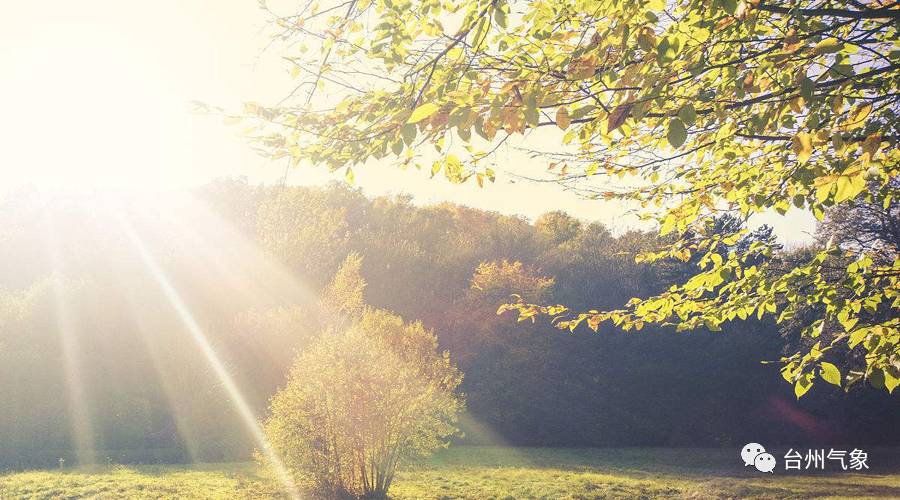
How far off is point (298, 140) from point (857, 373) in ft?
14.7

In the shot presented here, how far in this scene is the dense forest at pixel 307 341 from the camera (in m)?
25.2

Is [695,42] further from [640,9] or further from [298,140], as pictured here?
[298,140]

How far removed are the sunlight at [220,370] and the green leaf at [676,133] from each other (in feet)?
46.0

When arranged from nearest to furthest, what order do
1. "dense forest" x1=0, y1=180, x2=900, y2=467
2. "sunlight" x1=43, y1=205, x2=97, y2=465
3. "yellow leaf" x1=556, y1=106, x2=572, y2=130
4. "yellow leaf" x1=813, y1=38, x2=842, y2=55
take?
1. "yellow leaf" x1=556, y1=106, x2=572, y2=130
2. "yellow leaf" x1=813, y1=38, x2=842, y2=55
3. "sunlight" x1=43, y1=205, x2=97, y2=465
4. "dense forest" x1=0, y1=180, x2=900, y2=467

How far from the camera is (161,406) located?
86.6ft

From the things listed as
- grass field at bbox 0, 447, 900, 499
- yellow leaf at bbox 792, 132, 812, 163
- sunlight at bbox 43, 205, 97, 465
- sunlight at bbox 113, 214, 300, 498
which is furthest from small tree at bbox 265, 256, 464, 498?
yellow leaf at bbox 792, 132, 812, 163

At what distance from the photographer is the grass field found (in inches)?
598

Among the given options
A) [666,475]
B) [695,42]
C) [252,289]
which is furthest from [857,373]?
[252,289]

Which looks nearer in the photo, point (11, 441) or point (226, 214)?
point (11, 441)

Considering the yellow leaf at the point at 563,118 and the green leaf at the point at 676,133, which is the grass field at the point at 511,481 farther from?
the green leaf at the point at 676,133
